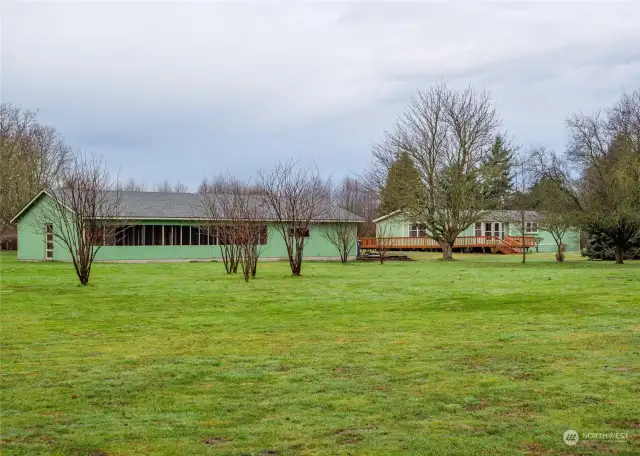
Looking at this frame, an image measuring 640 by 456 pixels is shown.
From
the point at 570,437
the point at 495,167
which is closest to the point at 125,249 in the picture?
the point at 495,167

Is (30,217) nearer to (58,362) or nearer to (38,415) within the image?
(58,362)

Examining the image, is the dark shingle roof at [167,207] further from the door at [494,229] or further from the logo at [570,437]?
the logo at [570,437]

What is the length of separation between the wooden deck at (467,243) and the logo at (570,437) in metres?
44.5

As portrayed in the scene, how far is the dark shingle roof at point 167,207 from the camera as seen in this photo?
34.9 meters

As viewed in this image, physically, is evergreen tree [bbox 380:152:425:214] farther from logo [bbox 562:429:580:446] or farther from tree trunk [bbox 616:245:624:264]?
logo [bbox 562:429:580:446]

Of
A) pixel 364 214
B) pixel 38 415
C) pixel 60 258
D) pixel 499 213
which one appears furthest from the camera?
pixel 364 214

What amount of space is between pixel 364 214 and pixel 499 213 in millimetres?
29943

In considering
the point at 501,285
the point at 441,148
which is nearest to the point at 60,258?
the point at 441,148

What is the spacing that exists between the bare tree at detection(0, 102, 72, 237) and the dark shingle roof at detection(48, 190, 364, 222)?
345 inches

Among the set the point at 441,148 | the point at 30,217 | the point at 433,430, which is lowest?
the point at 433,430

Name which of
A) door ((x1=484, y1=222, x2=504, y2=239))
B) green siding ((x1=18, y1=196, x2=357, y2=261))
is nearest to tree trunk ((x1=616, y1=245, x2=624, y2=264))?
green siding ((x1=18, y1=196, x2=357, y2=261))

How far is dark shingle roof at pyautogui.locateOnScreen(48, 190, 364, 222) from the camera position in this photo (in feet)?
114

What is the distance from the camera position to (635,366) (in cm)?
772

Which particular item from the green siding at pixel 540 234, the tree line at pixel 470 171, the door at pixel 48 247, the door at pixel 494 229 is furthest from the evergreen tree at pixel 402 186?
the door at pixel 494 229
